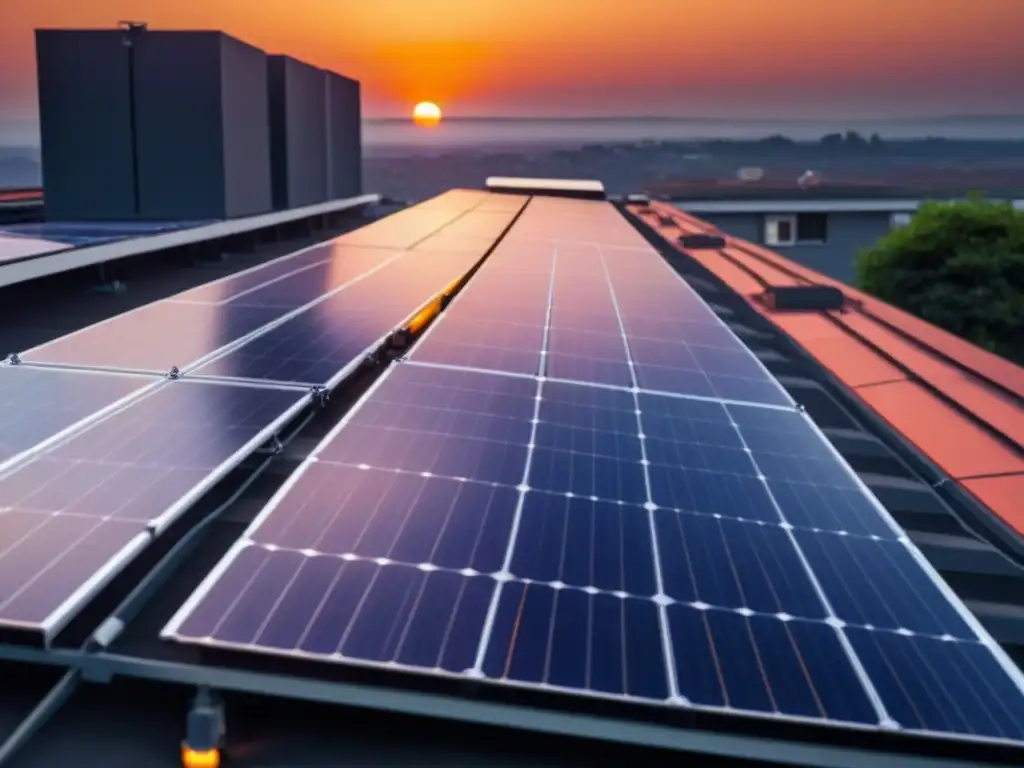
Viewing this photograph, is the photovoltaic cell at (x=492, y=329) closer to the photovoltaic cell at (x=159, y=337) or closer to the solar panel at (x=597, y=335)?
the solar panel at (x=597, y=335)

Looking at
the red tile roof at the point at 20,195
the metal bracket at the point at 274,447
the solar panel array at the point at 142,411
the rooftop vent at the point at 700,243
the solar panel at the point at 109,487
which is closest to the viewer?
the solar panel at the point at 109,487

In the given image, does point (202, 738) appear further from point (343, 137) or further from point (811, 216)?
point (811, 216)

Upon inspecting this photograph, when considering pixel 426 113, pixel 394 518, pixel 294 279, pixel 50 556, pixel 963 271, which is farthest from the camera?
pixel 426 113

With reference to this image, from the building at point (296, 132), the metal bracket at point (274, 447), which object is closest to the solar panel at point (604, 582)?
the metal bracket at point (274, 447)

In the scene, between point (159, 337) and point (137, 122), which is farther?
point (137, 122)

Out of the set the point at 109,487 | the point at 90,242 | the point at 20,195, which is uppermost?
the point at 20,195

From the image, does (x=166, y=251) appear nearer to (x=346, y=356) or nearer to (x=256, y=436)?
(x=346, y=356)

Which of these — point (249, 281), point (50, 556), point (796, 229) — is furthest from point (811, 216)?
point (50, 556)
